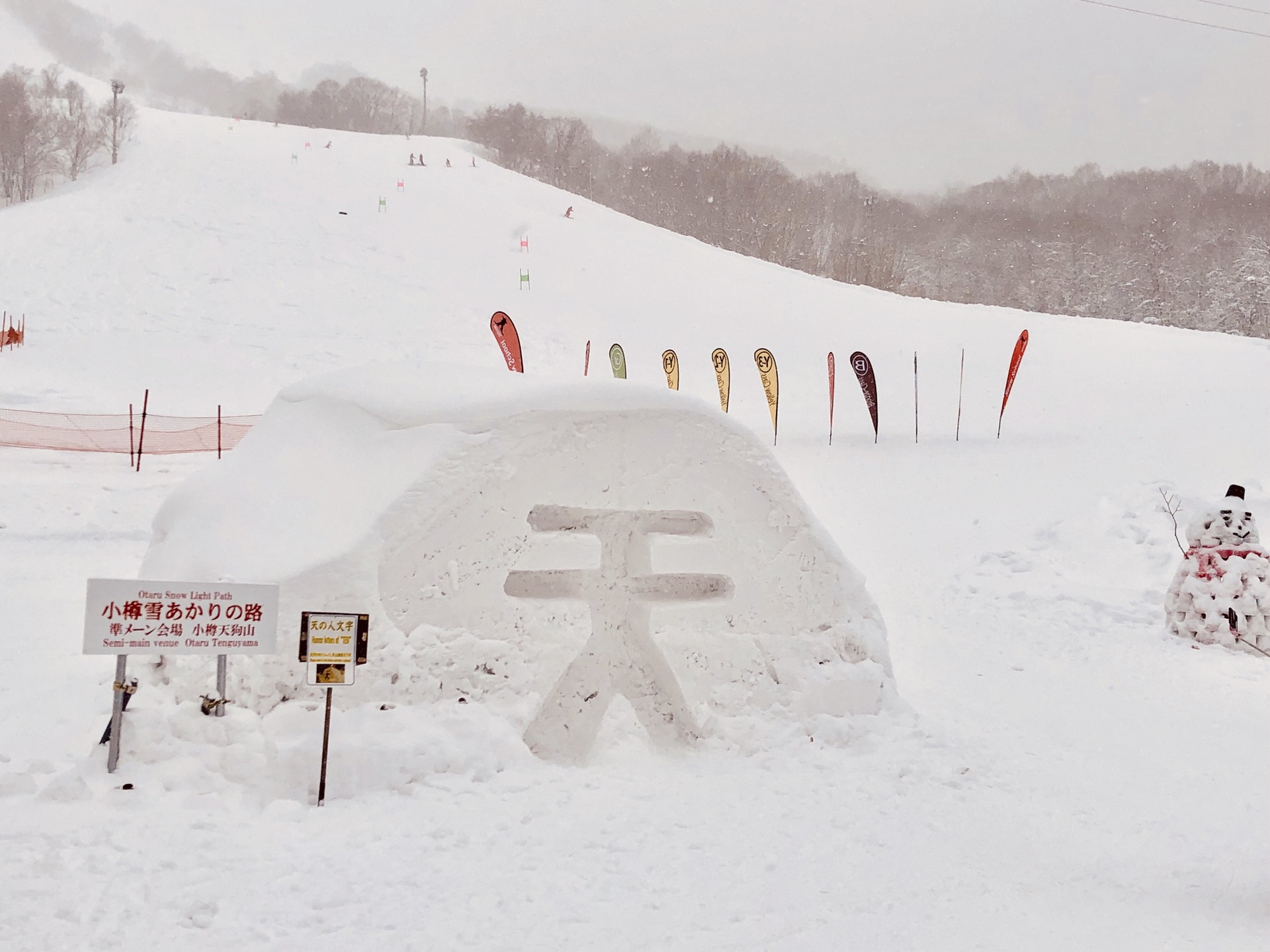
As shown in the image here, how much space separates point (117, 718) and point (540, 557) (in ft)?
8.56

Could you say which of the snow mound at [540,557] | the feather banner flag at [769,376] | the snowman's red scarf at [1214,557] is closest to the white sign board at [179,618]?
the snow mound at [540,557]

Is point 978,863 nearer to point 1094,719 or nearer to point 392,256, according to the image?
point 1094,719

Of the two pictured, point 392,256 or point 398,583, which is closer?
point 398,583

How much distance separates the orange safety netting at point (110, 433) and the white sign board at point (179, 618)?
11275 mm

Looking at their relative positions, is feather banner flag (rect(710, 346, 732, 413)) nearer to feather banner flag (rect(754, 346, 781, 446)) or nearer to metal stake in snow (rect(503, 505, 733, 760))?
feather banner flag (rect(754, 346, 781, 446))

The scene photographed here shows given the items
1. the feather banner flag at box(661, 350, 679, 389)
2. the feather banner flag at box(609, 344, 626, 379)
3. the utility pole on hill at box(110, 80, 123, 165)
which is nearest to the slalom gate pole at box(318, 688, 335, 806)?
the feather banner flag at box(609, 344, 626, 379)

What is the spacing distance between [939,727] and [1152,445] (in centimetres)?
1440

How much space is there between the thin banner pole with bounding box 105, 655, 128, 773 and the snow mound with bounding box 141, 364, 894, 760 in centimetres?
55

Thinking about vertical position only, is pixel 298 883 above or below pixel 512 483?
below

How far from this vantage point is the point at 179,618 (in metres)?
4.73

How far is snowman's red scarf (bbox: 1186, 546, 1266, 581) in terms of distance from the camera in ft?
29.8

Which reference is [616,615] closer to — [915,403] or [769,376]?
[769,376]

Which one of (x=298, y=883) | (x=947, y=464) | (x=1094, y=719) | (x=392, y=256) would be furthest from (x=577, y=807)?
(x=392, y=256)

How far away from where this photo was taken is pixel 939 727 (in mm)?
6457
